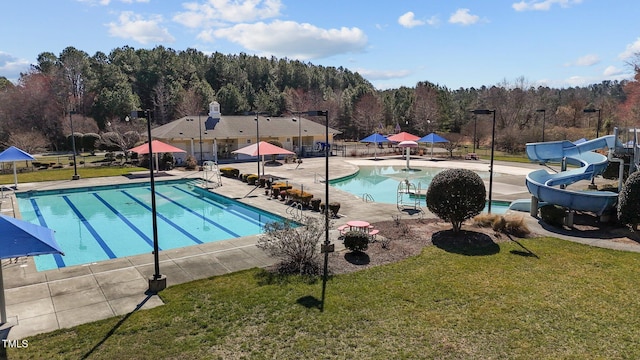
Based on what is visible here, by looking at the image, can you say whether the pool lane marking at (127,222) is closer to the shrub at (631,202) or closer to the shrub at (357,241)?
the shrub at (357,241)

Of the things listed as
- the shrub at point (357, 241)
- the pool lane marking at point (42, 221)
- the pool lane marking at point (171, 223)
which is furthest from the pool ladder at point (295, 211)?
the pool lane marking at point (42, 221)

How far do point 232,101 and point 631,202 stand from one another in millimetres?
61227

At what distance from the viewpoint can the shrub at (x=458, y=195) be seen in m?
14.1

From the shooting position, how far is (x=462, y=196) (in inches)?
552

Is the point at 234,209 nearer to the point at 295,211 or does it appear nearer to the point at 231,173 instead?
the point at 295,211

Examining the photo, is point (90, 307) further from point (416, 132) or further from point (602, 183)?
point (416, 132)

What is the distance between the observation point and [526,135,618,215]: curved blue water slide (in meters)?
16.0

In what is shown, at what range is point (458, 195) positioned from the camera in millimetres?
14039

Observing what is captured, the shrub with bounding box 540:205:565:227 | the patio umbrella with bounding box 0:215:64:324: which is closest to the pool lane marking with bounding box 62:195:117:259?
the patio umbrella with bounding box 0:215:64:324

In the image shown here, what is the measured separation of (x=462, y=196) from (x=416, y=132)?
60.0 meters

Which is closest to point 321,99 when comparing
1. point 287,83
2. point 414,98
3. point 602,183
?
point 287,83

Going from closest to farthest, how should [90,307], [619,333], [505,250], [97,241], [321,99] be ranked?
[619,333] < [90,307] < [505,250] < [97,241] < [321,99]

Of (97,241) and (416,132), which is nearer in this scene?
(97,241)

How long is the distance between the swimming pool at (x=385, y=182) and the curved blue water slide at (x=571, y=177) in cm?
274
